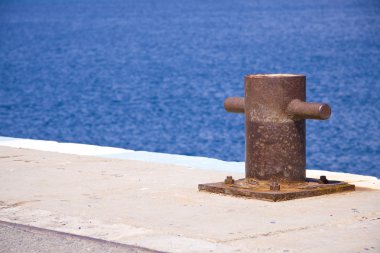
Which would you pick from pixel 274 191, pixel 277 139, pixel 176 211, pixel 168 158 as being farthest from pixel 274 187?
pixel 168 158

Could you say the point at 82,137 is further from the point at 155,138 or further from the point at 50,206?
the point at 50,206

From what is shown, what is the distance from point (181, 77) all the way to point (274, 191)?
4498 cm

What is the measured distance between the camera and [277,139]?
7348 millimetres

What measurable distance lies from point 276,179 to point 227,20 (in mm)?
113702

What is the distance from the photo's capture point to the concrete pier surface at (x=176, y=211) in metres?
5.80

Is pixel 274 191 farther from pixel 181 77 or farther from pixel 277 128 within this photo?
pixel 181 77

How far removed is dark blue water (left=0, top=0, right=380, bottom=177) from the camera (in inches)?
1099

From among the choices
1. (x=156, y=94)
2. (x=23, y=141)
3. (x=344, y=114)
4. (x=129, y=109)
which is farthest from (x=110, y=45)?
(x=23, y=141)

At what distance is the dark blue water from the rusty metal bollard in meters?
13.6

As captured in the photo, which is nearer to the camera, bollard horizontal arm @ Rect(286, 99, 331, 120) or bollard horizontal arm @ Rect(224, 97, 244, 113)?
bollard horizontal arm @ Rect(286, 99, 331, 120)

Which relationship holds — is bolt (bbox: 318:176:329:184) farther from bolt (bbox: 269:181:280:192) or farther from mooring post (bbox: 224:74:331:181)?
bolt (bbox: 269:181:280:192)

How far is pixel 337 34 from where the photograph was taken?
8788 cm

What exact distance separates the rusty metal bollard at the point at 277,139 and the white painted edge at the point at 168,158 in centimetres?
70

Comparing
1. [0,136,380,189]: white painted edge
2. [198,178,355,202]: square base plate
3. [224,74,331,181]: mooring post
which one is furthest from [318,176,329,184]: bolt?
[0,136,380,189]: white painted edge
